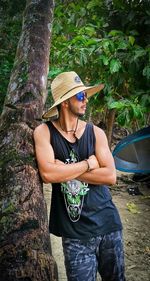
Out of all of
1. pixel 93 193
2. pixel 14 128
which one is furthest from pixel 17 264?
pixel 14 128

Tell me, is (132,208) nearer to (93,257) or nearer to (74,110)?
(93,257)

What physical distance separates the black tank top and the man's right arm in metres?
0.05

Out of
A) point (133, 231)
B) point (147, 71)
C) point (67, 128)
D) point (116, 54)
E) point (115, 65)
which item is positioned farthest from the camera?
point (133, 231)

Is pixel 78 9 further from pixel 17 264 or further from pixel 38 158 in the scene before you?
pixel 17 264

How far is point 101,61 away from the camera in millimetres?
4340

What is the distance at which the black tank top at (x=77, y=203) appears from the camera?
2273mm

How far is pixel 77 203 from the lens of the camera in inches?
89.4

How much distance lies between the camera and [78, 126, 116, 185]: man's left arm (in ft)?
7.52

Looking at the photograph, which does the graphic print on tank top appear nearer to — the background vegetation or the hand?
the hand

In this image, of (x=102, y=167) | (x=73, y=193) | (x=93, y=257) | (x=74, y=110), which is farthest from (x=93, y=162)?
(x=93, y=257)

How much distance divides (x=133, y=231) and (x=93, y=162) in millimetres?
3547

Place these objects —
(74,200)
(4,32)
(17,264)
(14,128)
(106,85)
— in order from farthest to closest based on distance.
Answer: (4,32)
(106,85)
(14,128)
(74,200)
(17,264)

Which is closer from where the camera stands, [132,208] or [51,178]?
[51,178]

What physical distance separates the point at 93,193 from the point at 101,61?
2.40 metres
